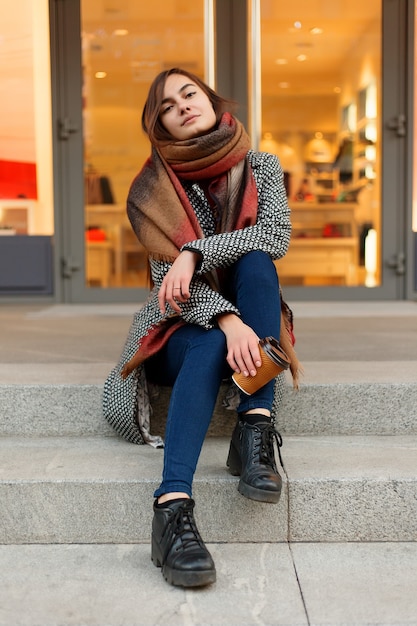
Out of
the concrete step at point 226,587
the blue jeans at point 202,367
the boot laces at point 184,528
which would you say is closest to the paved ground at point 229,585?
the concrete step at point 226,587

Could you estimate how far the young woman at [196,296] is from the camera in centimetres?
193

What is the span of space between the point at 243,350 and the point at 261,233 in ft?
1.27

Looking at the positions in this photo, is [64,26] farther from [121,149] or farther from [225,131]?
[225,131]

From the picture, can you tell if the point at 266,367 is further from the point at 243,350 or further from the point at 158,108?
the point at 158,108

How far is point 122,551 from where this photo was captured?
2.05 m

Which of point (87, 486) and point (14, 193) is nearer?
point (87, 486)

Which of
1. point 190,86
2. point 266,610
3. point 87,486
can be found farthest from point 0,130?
point 266,610

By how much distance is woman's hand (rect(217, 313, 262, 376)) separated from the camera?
1.96m

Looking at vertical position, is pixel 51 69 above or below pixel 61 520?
above

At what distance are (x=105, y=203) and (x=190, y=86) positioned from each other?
315 cm

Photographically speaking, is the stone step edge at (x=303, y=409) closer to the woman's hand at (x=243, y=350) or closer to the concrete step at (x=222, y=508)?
the concrete step at (x=222, y=508)

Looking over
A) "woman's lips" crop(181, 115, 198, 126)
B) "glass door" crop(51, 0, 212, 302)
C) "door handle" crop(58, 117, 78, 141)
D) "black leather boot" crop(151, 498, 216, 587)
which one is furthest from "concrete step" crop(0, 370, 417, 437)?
"door handle" crop(58, 117, 78, 141)

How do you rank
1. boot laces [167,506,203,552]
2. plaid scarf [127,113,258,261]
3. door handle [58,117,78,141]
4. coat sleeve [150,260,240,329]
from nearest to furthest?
boot laces [167,506,203,552], coat sleeve [150,260,240,329], plaid scarf [127,113,258,261], door handle [58,117,78,141]

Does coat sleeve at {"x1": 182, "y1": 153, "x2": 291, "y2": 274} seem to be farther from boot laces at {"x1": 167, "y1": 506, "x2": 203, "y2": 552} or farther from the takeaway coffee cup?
boot laces at {"x1": 167, "y1": 506, "x2": 203, "y2": 552}
